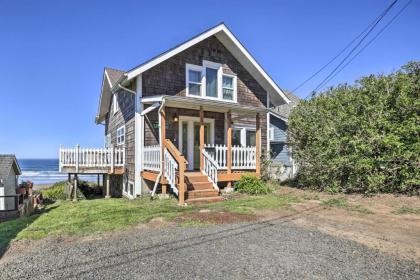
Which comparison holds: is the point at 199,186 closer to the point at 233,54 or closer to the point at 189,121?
the point at 189,121

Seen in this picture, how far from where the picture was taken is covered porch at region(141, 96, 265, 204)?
9.02 metres

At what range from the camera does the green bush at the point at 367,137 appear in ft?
26.1

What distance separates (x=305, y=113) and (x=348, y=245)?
756 centimetres

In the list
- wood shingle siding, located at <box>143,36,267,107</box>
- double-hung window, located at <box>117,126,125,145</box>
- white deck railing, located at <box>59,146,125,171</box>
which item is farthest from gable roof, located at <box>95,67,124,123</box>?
white deck railing, located at <box>59,146,125,171</box>

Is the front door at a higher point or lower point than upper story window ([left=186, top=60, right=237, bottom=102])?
lower

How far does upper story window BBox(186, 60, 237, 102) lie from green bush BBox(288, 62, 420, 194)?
Result: 409 cm

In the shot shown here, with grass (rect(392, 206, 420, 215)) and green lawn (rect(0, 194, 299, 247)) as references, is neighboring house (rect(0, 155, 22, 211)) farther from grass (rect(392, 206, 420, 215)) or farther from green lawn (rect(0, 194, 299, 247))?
grass (rect(392, 206, 420, 215))

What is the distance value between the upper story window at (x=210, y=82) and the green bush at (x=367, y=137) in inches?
161

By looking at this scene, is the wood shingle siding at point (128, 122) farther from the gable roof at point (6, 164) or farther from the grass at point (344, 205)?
the grass at point (344, 205)

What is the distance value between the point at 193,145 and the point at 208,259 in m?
8.38

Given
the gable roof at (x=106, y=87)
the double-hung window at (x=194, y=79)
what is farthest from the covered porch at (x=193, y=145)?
the gable roof at (x=106, y=87)

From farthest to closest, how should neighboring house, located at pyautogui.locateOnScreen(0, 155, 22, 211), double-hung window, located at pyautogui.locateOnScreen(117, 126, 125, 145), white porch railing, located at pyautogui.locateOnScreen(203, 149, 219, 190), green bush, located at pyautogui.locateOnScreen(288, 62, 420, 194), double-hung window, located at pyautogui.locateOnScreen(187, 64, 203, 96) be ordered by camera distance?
double-hung window, located at pyautogui.locateOnScreen(117, 126, 125, 145), neighboring house, located at pyautogui.locateOnScreen(0, 155, 22, 211), double-hung window, located at pyautogui.locateOnScreen(187, 64, 203, 96), white porch railing, located at pyautogui.locateOnScreen(203, 149, 219, 190), green bush, located at pyautogui.locateOnScreen(288, 62, 420, 194)

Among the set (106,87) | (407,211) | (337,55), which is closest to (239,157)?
(407,211)

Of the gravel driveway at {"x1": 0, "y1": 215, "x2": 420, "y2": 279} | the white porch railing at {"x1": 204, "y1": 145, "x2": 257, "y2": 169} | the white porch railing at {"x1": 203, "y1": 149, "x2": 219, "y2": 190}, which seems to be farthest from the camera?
the white porch railing at {"x1": 204, "y1": 145, "x2": 257, "y2": 169}
